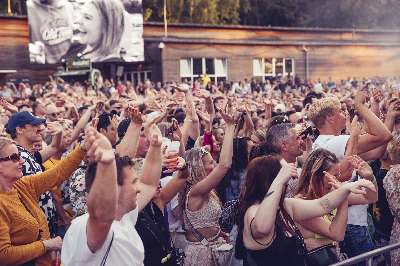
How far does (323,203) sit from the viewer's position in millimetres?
4887

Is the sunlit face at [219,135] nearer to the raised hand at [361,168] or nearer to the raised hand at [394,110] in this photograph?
the raised hand at [394,110]

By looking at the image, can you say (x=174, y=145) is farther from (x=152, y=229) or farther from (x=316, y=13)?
(x=316, y=13)

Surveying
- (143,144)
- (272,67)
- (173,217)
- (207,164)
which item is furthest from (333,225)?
(272,67)

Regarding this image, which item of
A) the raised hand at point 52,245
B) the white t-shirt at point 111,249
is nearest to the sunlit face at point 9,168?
the raised hand at point 52,245

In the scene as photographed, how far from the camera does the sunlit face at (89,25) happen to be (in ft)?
104

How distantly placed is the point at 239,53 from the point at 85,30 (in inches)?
302

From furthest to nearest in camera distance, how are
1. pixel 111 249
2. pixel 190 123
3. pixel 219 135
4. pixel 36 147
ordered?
1. pixel 219 135
2. pixel 190 123
3. pixel 36 147
4. pixel 111 249

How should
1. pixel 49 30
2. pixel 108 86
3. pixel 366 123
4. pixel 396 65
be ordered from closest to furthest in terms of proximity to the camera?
1. pixel 366 123
2. pixel 108 86
3. pixel 49 30
4. pixel 396 65

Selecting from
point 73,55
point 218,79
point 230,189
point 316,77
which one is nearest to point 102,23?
point 73,55

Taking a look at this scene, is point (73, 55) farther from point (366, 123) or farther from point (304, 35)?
point (366, 123)

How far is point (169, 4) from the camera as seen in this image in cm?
4728

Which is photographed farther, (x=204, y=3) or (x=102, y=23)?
(x=204, y=3)

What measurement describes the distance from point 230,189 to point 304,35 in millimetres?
32308

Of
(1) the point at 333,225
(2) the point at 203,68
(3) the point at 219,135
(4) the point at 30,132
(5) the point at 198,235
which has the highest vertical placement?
(2) the point at 203,68
